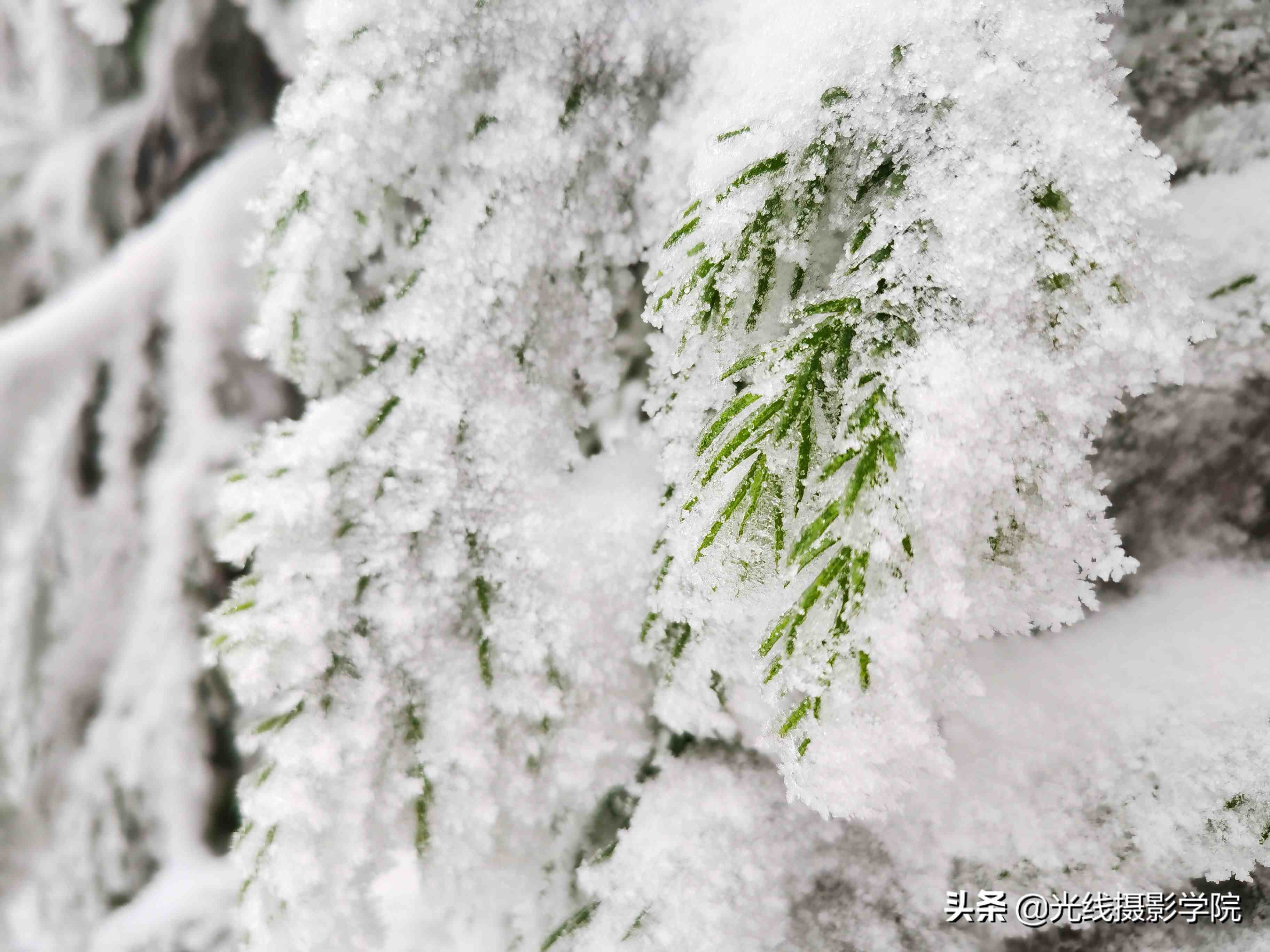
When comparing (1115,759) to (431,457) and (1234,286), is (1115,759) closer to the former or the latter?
(1234,286)

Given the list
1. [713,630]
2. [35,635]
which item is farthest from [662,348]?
[35,635]

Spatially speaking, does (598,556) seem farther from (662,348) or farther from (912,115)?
(912,115)

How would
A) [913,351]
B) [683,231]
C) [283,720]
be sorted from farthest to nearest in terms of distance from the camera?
[283,720], [683,231], [913,351]

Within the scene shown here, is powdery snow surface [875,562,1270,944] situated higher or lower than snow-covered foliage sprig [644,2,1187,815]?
lower

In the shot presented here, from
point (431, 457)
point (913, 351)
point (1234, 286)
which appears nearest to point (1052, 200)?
point (913, 351)

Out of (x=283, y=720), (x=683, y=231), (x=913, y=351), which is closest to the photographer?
(x=913, y=351)

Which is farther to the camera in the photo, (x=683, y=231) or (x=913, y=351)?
(x=683, y=231)

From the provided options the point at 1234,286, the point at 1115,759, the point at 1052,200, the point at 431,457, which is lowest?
the point at 1115,759

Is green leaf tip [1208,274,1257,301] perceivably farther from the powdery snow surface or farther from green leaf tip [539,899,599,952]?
green leaf tip [539,899,599,952]

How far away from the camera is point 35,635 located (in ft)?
6.48

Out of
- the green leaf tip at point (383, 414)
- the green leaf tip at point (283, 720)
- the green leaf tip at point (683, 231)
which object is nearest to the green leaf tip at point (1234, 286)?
the green leaf tip at point (683, 231)

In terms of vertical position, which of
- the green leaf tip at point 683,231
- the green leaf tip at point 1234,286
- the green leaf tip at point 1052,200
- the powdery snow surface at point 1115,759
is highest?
the green leaf tip at point 683,231

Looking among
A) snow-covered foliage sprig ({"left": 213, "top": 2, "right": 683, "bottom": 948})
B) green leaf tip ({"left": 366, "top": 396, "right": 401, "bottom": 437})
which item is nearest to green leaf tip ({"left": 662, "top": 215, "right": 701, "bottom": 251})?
snow-covered foliage sprig ({"left": 213, "top": 2, "right": 683, "bottom": 948})

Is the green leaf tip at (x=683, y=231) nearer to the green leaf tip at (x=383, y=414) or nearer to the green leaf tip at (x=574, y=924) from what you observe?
the green leaf tip at (x=383, y=414)
